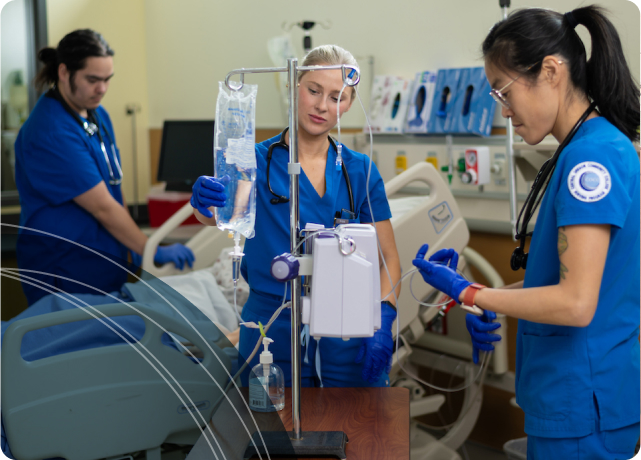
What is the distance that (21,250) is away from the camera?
1096 millimetres

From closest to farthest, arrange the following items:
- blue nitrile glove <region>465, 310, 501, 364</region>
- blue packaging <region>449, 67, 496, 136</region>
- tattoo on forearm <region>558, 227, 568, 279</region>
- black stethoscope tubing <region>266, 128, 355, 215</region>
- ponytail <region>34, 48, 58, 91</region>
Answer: tattoo on forearm <region>558, 227, 568, 279</region> → blue nitrile glove <region>465, 310, 501, 364</region> → black stethoscope tubing <region>266, 128, 355, 215</region> → ponytail <region>34, 48, 58, 91</region> → blue packaging <region>449, 67, 496, 136</region>

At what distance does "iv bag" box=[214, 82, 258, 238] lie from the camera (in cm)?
119

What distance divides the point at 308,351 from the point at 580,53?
86 cm

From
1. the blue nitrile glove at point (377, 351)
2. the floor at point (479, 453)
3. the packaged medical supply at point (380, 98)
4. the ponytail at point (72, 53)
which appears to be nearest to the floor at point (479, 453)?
the floor at point (479, 453)

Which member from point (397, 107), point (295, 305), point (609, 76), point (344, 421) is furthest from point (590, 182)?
point (397, 107)

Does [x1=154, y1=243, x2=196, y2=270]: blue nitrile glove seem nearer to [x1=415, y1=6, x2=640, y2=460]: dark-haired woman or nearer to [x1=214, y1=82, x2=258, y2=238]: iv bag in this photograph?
[x1=214, y1=82, x2=258, y2=238]: iv bag

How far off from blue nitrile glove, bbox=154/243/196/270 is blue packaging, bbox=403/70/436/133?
1.25 meters

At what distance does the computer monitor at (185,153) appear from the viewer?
3.67 meters

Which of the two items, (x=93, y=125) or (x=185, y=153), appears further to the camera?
(x=185, y=153)

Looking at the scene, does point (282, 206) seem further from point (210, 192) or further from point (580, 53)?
point (580, 53)

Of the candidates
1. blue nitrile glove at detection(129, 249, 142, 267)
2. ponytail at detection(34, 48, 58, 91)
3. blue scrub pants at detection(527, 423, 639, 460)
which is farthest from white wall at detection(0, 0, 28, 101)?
blue scrub pants at detection(527, 423, 639, 460)

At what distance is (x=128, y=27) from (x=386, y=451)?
13.1ft

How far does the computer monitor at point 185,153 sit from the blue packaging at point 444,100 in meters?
1.43

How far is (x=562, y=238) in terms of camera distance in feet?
3.28
